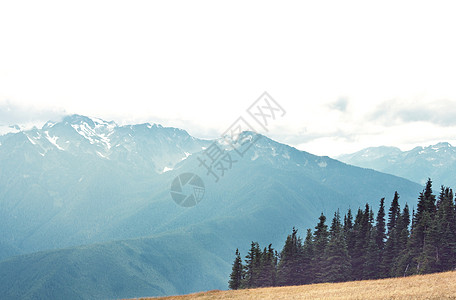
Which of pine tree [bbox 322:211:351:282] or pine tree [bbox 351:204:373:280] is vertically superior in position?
pine tree [bbox 351:204:373:280]

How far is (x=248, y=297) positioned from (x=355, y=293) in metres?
12.8

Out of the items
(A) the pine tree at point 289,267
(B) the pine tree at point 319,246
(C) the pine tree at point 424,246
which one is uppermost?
(C) the pine tree at point 424,246

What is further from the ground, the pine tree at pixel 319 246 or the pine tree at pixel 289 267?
the pine tree at pixel 319 246

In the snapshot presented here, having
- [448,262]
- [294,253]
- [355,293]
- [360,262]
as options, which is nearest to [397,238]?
[360,262]

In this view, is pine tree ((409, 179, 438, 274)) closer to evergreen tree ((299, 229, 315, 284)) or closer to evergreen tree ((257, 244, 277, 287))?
evergreen tree ((299, 229, 315, 284))

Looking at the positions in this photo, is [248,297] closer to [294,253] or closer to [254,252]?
[294,253]

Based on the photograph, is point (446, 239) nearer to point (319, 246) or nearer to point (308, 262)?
point (319, 246)

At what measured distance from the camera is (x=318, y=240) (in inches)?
3265

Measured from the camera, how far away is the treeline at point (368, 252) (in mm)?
64000

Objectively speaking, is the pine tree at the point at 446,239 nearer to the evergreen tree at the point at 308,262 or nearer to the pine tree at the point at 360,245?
the pine tree at the point at 360,245

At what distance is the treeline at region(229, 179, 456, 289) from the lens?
64.0 meters

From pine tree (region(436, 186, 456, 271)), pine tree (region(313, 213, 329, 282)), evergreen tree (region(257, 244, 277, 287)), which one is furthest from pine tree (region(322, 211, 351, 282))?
pine tree (region(436, 186, 456, 271))

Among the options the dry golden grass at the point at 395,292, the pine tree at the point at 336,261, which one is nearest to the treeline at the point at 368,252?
the pine tree at the point at 336,261

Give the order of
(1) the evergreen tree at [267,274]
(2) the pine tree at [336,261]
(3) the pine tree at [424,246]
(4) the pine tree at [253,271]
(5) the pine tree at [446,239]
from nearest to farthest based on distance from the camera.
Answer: (5) the pine tree at [446,239], (3) the pine tree at [424,246], (2) the pine tree at [336,261], (1) the evergreen tree at [267,274], (4) the pine tree at [253,271]
